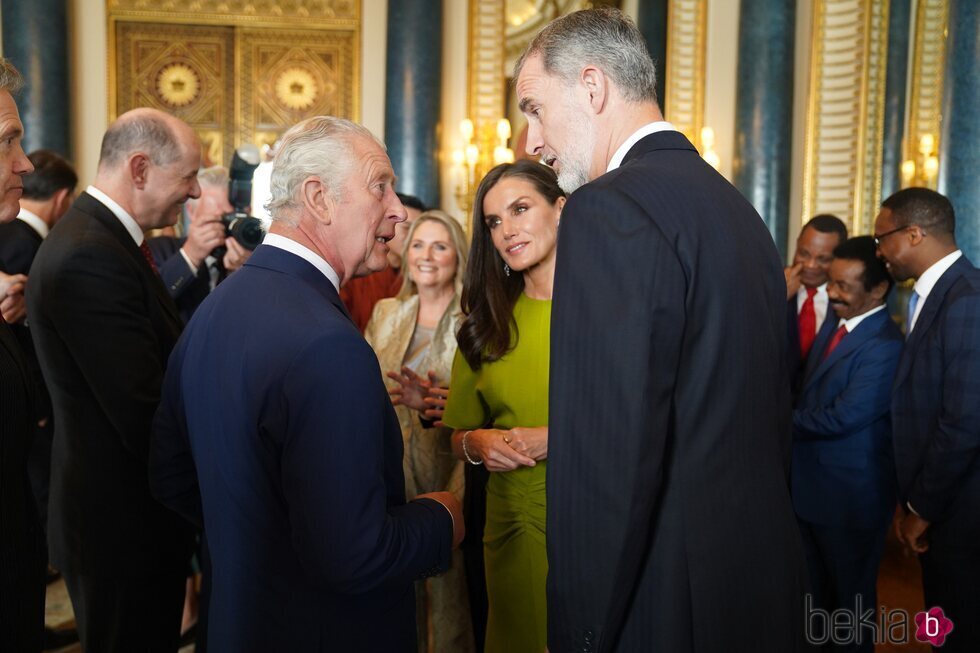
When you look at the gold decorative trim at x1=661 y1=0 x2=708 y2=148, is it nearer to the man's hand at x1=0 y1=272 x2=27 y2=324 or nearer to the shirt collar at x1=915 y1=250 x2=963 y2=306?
the shirt collar at x1=915 y1=250 x2=963 y2=306

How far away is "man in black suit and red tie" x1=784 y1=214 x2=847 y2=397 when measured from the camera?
463 centimetres

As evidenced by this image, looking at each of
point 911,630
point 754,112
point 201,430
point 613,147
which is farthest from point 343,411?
point 754,112

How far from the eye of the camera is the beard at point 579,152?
1657 millimetres

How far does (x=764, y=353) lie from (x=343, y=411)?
758 millimetres

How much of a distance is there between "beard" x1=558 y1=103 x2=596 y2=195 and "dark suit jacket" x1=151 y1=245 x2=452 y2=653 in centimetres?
53

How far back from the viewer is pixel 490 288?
276 centimetres

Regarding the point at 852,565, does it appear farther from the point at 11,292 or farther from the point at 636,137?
the point at 11,292

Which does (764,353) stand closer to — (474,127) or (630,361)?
(630,361)

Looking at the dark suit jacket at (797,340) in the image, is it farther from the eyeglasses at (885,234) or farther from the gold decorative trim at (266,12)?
the gold decorative trim at (266,12)

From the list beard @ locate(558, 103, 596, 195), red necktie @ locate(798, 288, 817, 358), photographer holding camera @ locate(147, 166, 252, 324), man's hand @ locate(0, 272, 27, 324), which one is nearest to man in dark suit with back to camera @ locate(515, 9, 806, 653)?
beard @ locate(558, 103, 596, 195)

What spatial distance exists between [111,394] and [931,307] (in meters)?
2.69

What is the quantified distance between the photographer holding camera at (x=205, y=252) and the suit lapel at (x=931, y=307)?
2.45m

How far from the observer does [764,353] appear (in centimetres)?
154

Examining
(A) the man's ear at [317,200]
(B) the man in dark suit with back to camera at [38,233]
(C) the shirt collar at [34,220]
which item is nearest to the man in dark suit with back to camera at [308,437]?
(A) the man's ear at [317,200]
